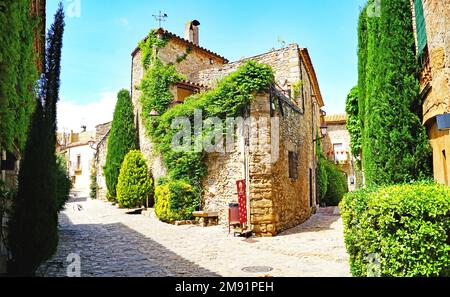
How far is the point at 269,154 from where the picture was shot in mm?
9859

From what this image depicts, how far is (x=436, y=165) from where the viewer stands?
615cm

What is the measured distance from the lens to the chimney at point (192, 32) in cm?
1831

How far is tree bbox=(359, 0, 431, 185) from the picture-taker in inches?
266

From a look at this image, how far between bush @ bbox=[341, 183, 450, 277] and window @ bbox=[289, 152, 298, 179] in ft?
23.1

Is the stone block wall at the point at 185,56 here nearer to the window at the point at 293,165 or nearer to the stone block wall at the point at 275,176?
the stone block wall at the point at 275,176

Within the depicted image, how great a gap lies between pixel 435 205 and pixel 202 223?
7824 millimetres

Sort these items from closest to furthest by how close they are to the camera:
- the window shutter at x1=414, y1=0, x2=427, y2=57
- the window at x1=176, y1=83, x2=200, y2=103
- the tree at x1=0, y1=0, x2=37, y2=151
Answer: the tree at x1=0, y1=0, x2=37, y2=151 < the window shutter at x1=414, y1=0, x2=427, y2=57 < the window at x1=176, y1=83, x2=200, y2=103

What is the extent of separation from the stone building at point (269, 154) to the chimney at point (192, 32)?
1.74 meters

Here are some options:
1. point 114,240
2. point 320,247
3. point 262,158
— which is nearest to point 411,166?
point 320,247

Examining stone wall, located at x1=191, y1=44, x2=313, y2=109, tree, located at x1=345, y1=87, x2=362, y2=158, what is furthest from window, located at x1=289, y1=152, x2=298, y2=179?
stone wall, located at x1=191, y1=44, x2=313, y2=109

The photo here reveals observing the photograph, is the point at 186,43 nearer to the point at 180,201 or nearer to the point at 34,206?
the point at 180,201

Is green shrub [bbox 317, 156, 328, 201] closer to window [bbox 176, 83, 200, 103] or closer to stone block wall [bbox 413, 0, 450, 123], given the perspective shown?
window [bbox 176, 83, 200, 103]

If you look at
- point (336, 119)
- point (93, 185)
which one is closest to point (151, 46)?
point (93, 185)
